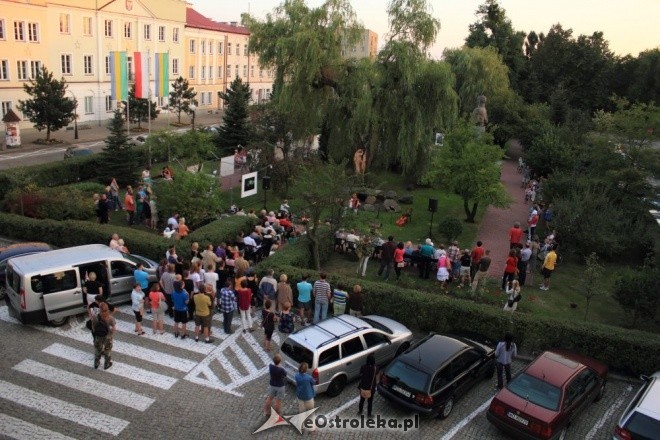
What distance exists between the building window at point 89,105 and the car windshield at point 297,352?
4549 cm

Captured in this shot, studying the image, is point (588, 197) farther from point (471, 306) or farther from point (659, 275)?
point (471, 306)

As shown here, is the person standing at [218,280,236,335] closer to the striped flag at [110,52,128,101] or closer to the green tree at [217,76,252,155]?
the green tree at [217,76,252,155]

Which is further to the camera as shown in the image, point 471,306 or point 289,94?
point 289,94

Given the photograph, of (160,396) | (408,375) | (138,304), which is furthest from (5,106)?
(408,375)

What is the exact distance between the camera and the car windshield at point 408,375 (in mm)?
10695

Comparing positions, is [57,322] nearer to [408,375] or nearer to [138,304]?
[138,304]

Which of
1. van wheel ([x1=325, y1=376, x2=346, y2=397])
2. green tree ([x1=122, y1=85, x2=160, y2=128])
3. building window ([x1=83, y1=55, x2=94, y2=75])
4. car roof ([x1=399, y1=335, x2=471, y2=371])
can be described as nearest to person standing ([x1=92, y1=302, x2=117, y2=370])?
van wheel ([x1=325, y1=376, x2=346, y2=397])

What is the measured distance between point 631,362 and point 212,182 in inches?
629

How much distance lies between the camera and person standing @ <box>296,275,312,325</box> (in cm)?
1438

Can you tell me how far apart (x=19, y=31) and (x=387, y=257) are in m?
38.3

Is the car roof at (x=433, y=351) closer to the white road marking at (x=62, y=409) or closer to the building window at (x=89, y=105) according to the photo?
the white road marking at (x=62, y=409)

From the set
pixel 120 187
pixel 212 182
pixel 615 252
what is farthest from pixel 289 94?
pixel 615 252

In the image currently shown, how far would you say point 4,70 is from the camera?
137 ft

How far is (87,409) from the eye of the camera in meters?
10.6
